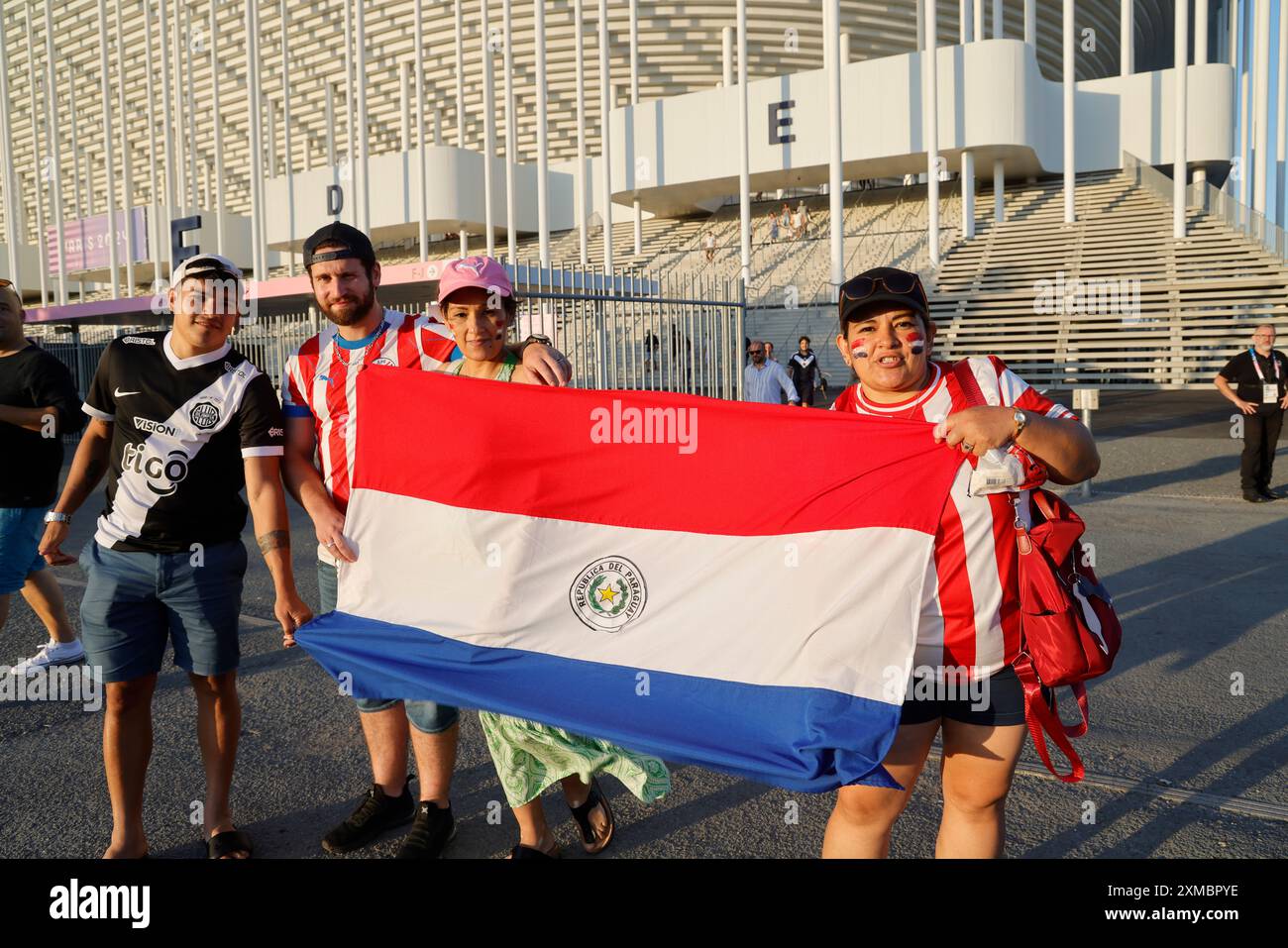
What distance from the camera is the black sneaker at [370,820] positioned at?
10.6 ft

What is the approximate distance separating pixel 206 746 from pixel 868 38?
42.0 m

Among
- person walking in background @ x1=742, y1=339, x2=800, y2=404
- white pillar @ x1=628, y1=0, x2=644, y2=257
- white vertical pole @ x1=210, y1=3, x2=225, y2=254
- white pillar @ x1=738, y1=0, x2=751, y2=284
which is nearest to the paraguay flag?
person walking in background @ x1=742, y1=339, x2=800, y2=404

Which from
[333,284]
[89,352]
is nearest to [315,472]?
[333,284]

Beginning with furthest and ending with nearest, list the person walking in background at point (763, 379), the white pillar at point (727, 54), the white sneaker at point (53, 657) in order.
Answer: the white pillar at point (727, 54)
the person walking in background at point (763, 379)
the white sneaker at point (53, 657)

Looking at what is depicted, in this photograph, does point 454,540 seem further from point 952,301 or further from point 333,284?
point 952,301

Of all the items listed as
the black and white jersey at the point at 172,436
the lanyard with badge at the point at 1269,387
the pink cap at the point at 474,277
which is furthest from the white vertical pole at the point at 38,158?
the pink cap at the point at 474,277

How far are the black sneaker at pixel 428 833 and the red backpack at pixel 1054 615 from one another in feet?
6.53

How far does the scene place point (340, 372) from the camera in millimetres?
3305

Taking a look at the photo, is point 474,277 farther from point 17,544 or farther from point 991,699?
point 17,544

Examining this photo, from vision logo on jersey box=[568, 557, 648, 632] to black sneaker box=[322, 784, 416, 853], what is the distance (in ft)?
3.82

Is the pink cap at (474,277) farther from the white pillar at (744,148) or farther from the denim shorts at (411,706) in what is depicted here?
the white pillar at (744,148)

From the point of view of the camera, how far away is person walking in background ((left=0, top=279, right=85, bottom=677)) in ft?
14.8

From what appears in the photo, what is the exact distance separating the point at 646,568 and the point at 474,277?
1077 mm

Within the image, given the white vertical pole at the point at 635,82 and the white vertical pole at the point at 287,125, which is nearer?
the white vertical pole at the point at 635,82
